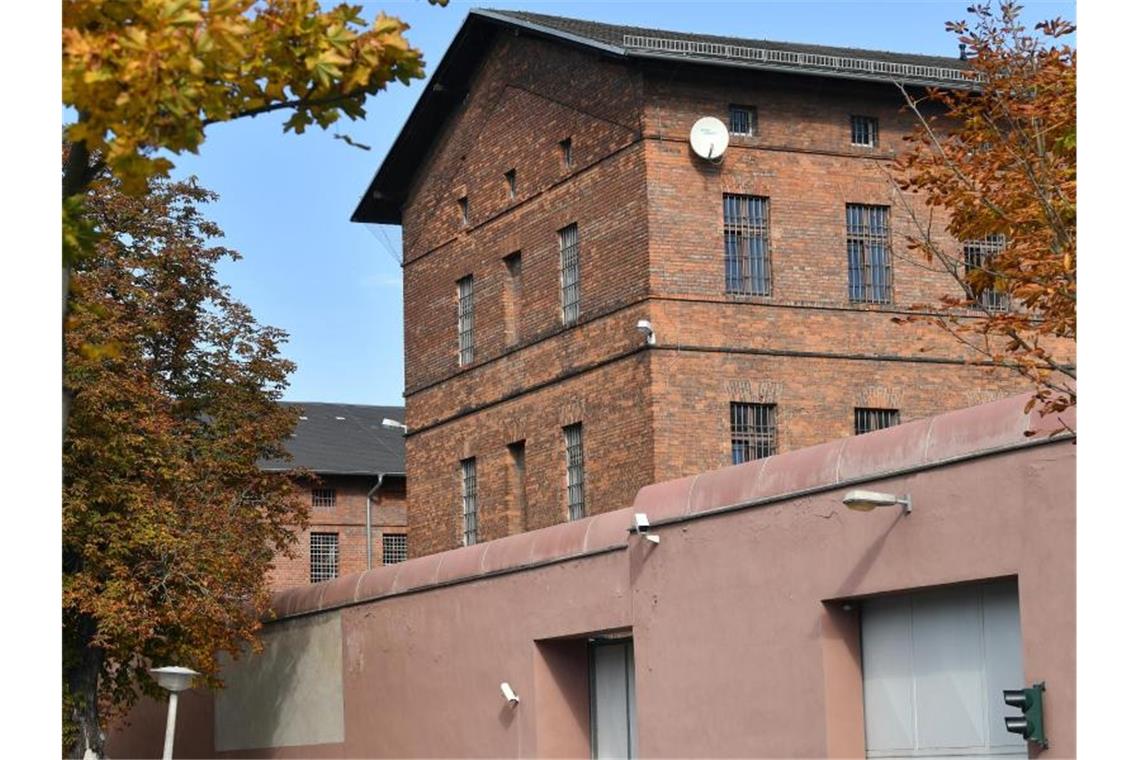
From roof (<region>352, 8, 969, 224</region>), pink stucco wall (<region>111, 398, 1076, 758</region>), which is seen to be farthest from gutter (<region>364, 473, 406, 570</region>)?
pink stucco wall (<region>111, 398, 1076, 758</region>)

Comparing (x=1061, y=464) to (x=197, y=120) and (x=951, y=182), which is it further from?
(x=197, y=120)

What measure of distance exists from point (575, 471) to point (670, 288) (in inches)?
154

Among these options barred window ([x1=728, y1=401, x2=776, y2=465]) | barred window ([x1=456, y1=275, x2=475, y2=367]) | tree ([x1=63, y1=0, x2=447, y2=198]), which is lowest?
tree ([x1=63, y1=0, x2=447, y2=198])

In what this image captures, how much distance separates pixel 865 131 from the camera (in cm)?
3422

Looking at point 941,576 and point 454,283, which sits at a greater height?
point 454,283

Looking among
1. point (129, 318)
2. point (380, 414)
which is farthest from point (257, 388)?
point (380, 414)

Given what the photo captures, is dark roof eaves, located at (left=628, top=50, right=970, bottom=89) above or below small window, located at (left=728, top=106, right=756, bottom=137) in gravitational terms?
above

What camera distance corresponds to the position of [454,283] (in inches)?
1515

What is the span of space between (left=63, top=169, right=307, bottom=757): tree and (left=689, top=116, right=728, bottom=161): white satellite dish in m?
8.60

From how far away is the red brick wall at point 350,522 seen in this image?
61.2m

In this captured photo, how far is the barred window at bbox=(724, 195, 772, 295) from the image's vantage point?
3297 centimetres

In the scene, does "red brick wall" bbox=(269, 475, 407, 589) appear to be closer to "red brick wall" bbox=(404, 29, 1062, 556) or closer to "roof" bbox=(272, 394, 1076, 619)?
"red brick wall" bbox=(404, 29, 1062, 556)

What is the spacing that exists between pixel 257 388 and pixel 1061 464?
68.2 feet

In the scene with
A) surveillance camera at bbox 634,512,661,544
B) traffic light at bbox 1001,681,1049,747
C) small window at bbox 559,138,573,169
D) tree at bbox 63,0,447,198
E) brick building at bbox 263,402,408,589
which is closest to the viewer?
tree at bbox 63,0,447,198
